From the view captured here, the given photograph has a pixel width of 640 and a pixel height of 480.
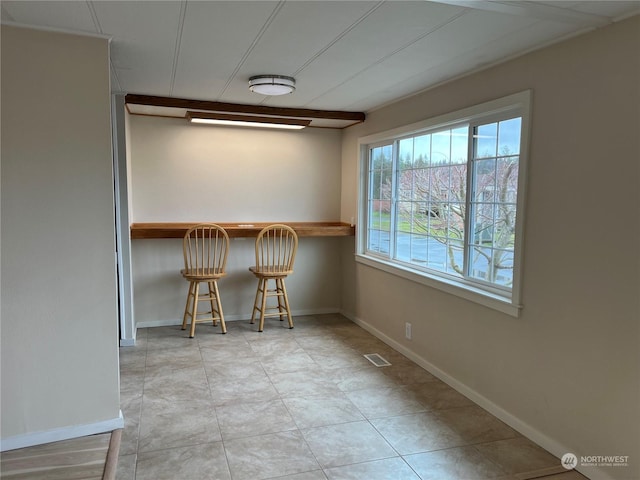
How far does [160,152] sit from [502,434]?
3.76 metres

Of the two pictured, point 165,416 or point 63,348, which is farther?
point 165,416

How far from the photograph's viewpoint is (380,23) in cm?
215

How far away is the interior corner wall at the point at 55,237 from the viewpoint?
2.28 m

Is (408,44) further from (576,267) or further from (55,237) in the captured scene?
(55,237)

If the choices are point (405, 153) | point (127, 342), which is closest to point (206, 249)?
point (127, 342)

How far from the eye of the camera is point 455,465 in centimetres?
227

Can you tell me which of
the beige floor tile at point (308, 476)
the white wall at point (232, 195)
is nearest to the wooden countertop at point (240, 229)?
the white wall at point (232, 195)

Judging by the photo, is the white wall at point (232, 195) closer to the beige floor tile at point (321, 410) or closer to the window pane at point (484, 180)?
the beige floor tile at point (321, 410)

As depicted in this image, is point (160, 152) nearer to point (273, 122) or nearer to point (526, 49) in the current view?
point (273, 122)

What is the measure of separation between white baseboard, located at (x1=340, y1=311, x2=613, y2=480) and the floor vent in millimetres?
216

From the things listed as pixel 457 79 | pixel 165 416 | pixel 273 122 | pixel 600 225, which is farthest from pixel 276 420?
pixel 273 122

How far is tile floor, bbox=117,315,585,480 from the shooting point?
2.24 m

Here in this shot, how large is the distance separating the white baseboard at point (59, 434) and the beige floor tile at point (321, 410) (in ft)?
3.27

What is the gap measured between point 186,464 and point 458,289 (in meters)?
1.94
